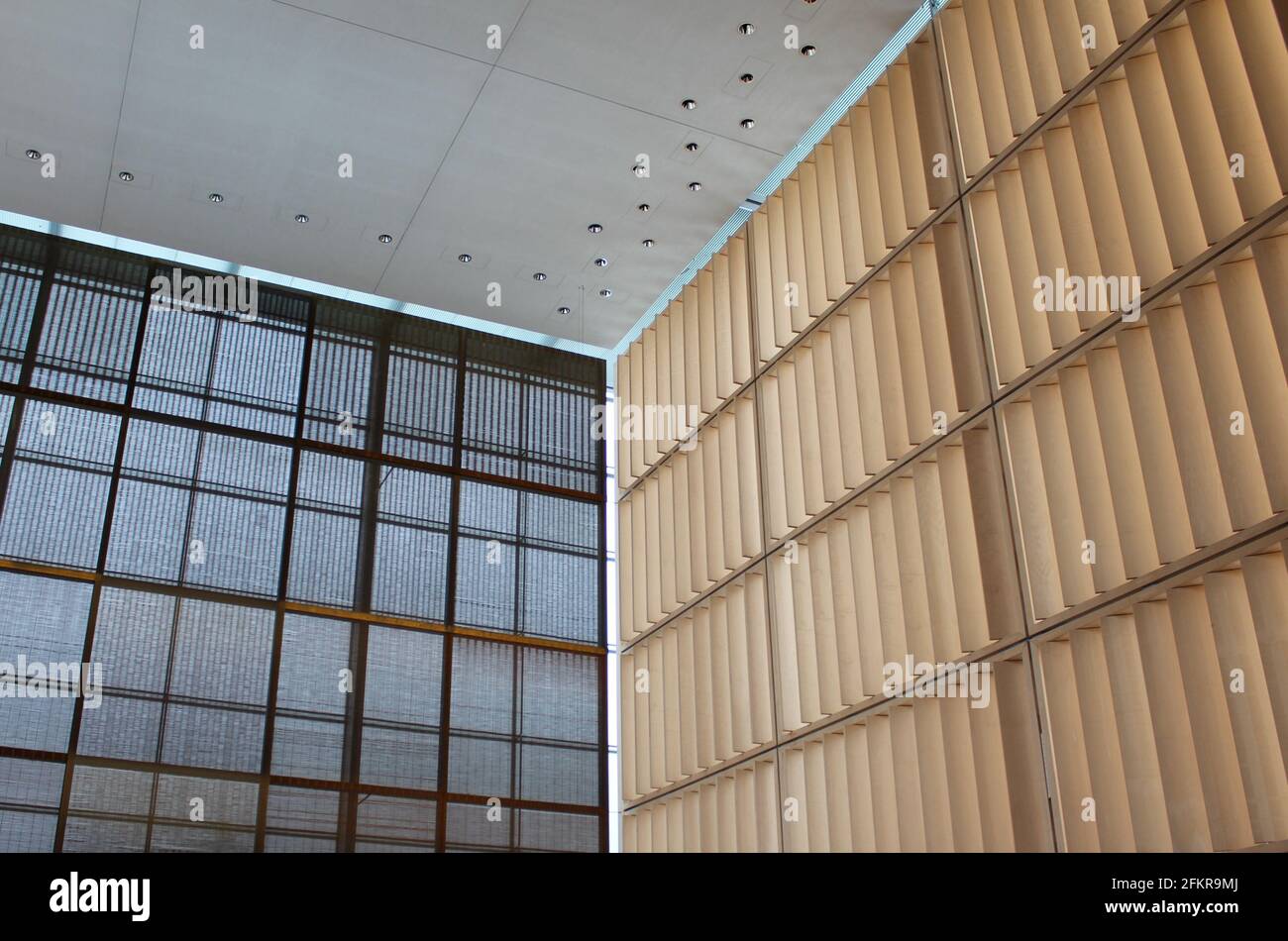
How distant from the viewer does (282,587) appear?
1182 centimetres

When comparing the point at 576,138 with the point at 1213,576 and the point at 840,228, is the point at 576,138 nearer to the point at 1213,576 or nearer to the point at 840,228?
the point at 840,228

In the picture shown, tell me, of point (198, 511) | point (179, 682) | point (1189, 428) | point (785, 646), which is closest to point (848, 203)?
point (785, 646)

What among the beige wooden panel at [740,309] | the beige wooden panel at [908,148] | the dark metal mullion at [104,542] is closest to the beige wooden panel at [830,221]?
the beige wooden panel at [908,148]

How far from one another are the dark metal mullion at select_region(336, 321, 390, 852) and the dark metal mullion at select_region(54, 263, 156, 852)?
2.24 meters

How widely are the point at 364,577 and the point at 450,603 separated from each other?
35.1 inches

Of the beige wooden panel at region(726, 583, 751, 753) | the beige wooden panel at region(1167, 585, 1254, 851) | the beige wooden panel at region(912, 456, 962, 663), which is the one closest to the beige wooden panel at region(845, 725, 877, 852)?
the beige wooden panel at region(912, 456, 962, 663)

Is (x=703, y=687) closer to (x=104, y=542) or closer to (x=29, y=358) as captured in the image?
(x=104, y=542)

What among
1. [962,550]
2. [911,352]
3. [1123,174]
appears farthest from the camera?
[911,352]

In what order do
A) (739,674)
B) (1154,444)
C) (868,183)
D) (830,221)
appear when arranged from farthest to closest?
1. (739,674)
2. (830,221)
3. (868,183)
4. (1154,444)

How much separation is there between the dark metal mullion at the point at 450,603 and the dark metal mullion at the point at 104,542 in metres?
3.10

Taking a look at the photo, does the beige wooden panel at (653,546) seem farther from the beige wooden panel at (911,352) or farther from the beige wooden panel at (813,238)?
the beige wooden panel at (911,352)

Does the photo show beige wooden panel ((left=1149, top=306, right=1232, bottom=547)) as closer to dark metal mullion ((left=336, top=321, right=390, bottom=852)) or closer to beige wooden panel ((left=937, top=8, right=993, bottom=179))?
beige wooden panel ((left=937, top=8, right=993, bottom=179))

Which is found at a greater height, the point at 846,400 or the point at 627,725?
the point at 846,400

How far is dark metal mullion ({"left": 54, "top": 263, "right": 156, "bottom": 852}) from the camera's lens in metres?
10.4
